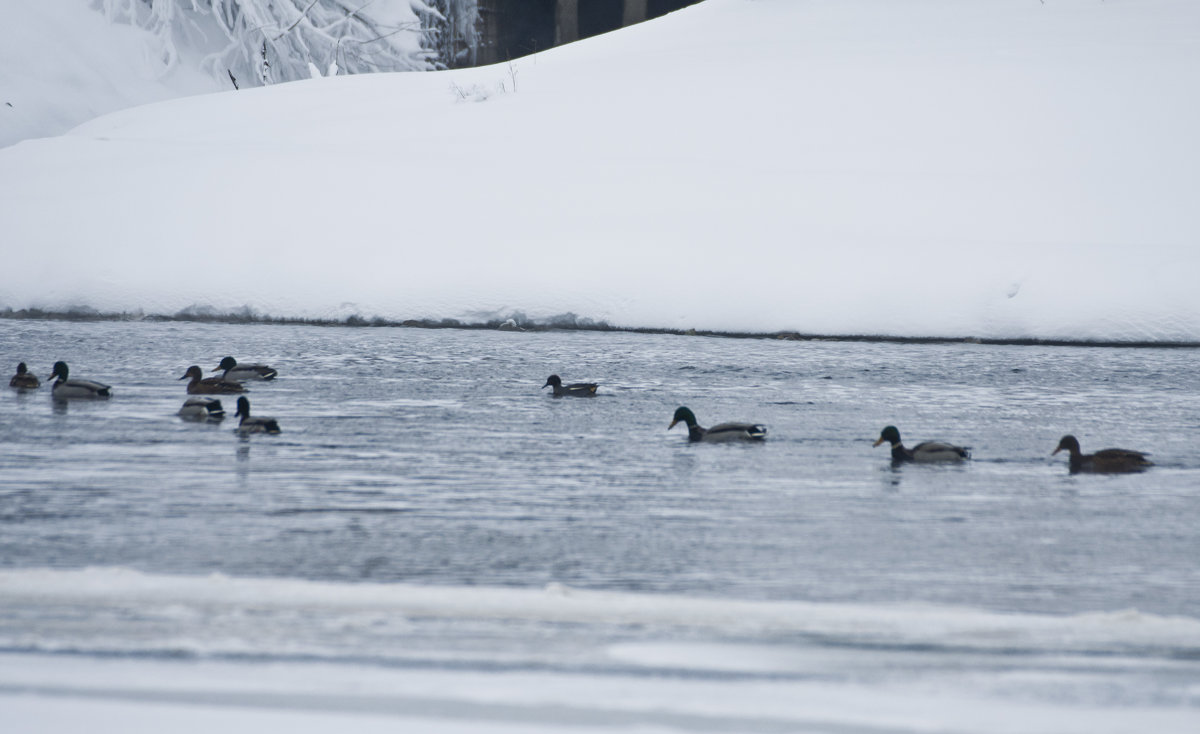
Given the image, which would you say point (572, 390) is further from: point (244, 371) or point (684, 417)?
point (244, 371)

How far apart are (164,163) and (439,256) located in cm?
575

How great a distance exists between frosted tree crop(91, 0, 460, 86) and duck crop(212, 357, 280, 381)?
21096 mm

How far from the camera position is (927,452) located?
895 cm

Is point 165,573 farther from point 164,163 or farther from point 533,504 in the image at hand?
point 164,163

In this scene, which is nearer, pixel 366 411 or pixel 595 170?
pixel 366 411

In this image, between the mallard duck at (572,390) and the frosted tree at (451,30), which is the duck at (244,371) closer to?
the mallard duck at (572,390)

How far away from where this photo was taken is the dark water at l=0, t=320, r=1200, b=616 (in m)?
6.16

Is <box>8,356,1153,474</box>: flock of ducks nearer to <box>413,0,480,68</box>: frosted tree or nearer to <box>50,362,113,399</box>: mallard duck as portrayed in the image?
<box>50,362,113,399</box>: mallard duck

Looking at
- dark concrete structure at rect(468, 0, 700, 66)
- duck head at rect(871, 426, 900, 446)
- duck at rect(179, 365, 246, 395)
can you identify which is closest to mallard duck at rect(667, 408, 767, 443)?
duck head at rect(871, 426, 900, 446)

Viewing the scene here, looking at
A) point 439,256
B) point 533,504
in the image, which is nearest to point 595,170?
point 439,256

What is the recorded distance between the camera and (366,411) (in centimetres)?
1084

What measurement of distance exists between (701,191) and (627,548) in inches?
505

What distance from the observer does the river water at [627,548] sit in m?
4.75

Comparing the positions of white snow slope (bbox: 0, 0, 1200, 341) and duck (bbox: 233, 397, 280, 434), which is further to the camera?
white snow slope (bbox: 0, 0, 1200, 341)
